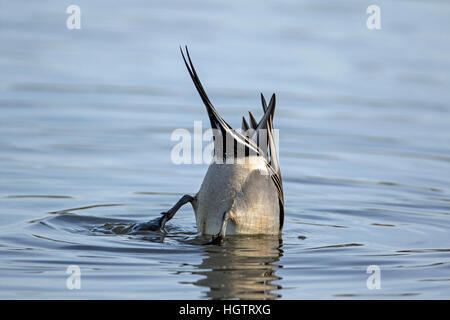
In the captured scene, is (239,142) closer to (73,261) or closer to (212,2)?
(73,261)

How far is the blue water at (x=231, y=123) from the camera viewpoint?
5922 millimetres

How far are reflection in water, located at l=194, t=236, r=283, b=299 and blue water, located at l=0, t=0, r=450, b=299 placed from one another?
2cm

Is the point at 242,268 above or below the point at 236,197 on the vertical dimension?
below

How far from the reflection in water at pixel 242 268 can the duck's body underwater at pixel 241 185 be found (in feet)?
0.38

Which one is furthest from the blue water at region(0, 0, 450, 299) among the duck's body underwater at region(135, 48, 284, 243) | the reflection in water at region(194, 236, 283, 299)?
the duck's body underwater at region(135, 48, 284, 243)

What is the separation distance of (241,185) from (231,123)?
3.96 meters

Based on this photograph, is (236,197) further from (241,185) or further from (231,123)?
(231,123)

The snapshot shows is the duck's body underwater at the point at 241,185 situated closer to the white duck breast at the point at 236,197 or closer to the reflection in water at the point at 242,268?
the white duck breast at the point at 236,197

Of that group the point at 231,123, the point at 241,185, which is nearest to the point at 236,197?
the point at 241,185

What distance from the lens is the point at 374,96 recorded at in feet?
39.7

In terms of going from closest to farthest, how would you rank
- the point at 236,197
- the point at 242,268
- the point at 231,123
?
1. the point at 242,268
2. the point at 236,197
3. the point at 231,123

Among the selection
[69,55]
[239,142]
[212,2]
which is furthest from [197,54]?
[239,142]

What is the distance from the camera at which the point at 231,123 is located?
34.2 feet

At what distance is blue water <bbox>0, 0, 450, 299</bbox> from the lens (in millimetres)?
5922
